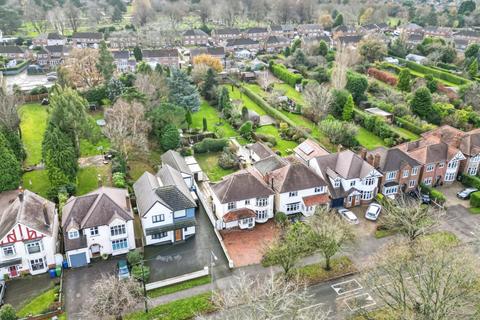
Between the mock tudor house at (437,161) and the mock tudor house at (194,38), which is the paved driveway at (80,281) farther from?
the mock tudor house at (194,38)

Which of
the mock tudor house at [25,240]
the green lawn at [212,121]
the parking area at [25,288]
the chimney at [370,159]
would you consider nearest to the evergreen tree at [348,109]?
the green lawn at [212,121]

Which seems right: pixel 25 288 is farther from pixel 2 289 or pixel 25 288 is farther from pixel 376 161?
pixel 376 161

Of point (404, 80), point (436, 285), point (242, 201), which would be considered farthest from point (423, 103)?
point (436, 285)

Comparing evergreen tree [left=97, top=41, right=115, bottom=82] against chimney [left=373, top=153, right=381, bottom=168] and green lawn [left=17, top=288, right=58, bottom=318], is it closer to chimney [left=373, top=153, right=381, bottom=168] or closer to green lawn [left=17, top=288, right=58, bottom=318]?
green lawn [left=17, top=288, right=58, bottom=318]

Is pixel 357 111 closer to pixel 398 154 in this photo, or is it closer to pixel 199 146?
pixel 398 154

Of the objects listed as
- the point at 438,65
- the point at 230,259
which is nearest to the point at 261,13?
the point at 438,65

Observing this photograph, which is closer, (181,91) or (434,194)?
(434,194)

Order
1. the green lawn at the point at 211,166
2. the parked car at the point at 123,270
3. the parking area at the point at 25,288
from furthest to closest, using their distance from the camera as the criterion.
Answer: the green lawn at the point at 211,166, the parked car at the point at 123,270, the parking area at the point at 25,288
